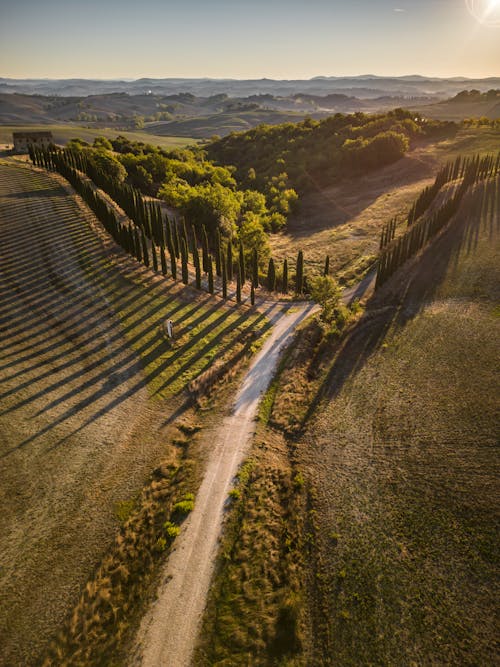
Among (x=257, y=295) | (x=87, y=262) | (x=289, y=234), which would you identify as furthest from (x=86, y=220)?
(x=289, y=234)

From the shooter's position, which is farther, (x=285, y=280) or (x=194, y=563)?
(x=285, y=280)

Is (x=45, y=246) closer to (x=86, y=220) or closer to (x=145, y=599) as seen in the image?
(x=86, y=220)

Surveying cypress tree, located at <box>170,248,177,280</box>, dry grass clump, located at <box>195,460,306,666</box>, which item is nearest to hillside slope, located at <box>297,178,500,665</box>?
dry grass clump, located at <box>195,460,306,666</box>

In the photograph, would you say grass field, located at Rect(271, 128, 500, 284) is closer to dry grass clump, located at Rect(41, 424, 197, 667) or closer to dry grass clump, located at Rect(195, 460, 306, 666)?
dry grass clump, located at Rect(195, 460, 306, 666)

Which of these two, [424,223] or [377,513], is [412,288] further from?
[377,513]

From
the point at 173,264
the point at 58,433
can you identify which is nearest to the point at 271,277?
the point at 173,264

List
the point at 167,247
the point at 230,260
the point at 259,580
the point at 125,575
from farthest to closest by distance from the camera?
the point at 167,247
the point at 230,260
the point at 259,580
the point at 125,575

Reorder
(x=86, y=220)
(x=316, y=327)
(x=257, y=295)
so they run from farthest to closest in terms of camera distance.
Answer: (x=86, y=220)
(x=257, y=295)
(x=316, y=327)
